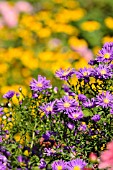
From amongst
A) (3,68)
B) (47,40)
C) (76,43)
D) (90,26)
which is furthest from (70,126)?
(90,26)

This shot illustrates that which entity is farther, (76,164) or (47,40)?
(47,40)

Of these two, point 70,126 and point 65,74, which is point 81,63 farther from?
point 70,126

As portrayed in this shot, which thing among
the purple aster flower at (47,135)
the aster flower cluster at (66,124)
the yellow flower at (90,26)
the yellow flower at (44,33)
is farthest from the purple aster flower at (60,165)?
the yellow flower at (90,26)

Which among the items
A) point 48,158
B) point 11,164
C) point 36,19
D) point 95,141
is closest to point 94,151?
point 95,141

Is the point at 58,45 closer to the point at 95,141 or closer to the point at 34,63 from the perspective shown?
the point at 34,63

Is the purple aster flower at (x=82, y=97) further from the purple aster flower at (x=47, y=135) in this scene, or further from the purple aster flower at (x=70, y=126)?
the purple aster flower at (x=47, y=135)

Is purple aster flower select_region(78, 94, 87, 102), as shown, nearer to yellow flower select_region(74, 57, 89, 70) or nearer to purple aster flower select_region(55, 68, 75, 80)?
purple aster flower select_region(55, 68, 75, 80)

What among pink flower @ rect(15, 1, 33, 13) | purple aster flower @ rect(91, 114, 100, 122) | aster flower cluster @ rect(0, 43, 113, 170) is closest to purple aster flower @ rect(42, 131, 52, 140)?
aster flower cluster @ rect(0, 43, 113, 170)
